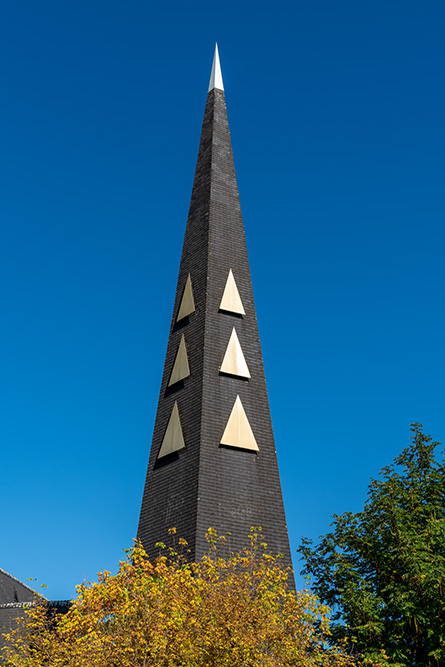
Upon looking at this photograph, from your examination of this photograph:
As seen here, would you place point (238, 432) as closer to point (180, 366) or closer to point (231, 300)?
point (180, 366)

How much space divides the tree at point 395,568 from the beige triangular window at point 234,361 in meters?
6.83

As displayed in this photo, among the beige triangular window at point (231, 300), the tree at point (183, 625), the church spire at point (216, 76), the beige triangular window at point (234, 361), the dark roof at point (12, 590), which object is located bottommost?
the tree at point (183, 625)

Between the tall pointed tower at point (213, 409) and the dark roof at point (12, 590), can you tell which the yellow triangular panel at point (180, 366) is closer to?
the tall pointed tower at point (213, 409)

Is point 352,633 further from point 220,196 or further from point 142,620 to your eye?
point 220,196

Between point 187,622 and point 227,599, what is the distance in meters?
0.96

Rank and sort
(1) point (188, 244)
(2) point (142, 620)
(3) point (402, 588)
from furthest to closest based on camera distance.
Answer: (1) point (188, 244), (3) point (402, 588), (2) point (142, 620)

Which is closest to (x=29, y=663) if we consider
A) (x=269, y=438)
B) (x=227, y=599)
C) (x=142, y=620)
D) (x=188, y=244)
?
(x=142, y=620)

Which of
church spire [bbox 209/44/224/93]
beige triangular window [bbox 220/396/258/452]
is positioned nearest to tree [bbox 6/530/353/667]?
beige triangular window [bbox 220/396/258/452]

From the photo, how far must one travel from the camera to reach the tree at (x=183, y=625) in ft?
52.9

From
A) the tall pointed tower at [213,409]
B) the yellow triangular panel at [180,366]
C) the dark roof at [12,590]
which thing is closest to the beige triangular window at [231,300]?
the tall pointed tower at [213,409]

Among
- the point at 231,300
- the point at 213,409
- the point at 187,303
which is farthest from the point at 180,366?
the point at 231,300

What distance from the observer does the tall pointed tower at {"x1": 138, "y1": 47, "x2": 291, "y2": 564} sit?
86.2ft

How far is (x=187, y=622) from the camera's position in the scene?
54.4 feet

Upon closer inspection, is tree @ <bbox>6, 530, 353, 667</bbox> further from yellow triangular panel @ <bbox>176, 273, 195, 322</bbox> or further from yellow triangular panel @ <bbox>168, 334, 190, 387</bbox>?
yellow triangular panel @ <bbox>176, 273, 195, 322</bbox>
